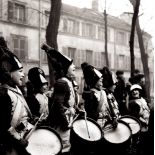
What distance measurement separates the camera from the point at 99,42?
35.1 m

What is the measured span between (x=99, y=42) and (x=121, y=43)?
350 cm

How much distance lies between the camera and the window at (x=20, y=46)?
27.3 metres

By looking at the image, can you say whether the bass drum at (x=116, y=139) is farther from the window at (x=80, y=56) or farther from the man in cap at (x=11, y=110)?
the window at (x=80, y=56)

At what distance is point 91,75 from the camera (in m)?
7.20

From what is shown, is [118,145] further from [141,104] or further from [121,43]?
[121,43]

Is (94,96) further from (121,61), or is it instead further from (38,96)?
(121,61)

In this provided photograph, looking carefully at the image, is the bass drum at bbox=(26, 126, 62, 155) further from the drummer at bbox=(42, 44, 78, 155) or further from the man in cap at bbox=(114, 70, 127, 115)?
the man in cap at bbox=(114, 70, 127, 115)

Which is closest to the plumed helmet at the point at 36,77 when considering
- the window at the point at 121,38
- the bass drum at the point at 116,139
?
the bass drum at the point at 116,139

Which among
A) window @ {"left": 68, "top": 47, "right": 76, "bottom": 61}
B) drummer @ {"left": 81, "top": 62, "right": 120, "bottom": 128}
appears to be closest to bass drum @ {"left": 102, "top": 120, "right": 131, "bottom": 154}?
drummer @ {"left": 81, "top": 62, "right": 120, "bottom": 128}

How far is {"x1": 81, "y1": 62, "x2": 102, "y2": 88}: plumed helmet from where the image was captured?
7143 mm

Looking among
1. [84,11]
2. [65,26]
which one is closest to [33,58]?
[65,26]

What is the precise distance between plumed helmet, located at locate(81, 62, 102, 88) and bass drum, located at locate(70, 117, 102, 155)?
3.58ft

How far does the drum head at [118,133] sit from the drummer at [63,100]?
2.81 feet

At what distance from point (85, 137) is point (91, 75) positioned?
1642mm
